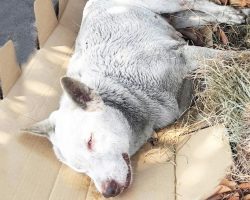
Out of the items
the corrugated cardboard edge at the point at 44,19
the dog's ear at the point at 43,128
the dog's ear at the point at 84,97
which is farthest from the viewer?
the corrugated cardboard edge at the point at 44,19

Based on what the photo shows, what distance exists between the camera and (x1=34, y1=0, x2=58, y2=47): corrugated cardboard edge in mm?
3881

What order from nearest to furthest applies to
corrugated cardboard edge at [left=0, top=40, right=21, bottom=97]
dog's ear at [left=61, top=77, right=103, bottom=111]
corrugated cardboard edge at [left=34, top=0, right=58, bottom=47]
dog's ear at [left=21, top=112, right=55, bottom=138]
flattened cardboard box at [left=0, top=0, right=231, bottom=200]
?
flattened cardboard box at [left=0, top=0, right=231, bottom=200] → dog's ear at [left=61, top=77, right=103, bottom=111] → dog's ear at [left=21, top=112, right=55, bottom=138] → corrugated cardboard edge at [left=0, top=40, right=21, bottom=97] → corrugated cardboard edge at [left=34, top=0, right=58, bottom=47]

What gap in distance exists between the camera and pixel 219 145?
3.10m

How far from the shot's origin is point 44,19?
3.99m

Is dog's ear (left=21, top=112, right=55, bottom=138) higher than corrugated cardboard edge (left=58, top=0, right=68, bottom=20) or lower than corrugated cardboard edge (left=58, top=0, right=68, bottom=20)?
lower

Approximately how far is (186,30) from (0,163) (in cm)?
195

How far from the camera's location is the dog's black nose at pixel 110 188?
3150 millimetres

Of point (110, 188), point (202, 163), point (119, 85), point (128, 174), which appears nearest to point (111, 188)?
point (110, 188)

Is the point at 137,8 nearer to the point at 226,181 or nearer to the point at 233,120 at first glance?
the point at 233,120

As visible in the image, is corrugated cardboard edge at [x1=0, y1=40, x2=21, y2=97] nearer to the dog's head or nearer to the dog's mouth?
the dog's head

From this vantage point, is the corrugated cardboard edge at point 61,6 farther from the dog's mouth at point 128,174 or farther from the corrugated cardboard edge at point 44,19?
the dog's mouth at point 128,174

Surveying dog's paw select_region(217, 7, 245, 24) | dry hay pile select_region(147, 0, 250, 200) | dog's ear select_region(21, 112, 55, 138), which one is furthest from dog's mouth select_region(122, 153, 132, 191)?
dog's paw select_region(217, 7, 245, 24)

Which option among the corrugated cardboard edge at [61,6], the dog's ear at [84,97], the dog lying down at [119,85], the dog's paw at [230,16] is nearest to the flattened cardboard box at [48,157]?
the dog lying down at [119,85]

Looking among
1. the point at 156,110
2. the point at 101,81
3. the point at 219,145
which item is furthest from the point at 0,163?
the point at 219,145
